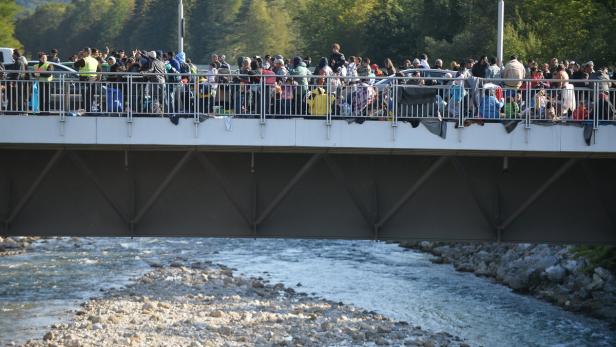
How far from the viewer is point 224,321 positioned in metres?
32.7

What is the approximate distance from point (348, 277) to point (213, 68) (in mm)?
15054

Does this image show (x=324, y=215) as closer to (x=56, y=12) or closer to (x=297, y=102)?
(x=297, y=102)

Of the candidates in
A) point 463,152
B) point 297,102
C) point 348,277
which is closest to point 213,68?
point 297,102

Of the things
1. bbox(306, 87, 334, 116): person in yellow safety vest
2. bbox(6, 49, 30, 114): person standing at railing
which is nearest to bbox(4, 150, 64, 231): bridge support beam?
bbox(6, 49, 30, 114): person standing at railing

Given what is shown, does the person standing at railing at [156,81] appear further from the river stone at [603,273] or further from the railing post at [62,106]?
the river stone at [603,273]

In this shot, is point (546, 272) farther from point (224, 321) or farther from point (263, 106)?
point (263, 106)

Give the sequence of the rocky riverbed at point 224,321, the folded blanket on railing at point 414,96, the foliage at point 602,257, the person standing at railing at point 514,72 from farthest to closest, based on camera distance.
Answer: the foliage at point 602,257
the rocky riverbed at point 224,321
the person standing at railing at point 514,72
the folded blanket on railing at point 414,96

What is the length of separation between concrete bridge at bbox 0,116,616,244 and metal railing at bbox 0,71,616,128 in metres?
0.81

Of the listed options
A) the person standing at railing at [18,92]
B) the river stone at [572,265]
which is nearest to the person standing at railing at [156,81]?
the person standing at railing at [18,92]

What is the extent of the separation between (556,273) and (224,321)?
12.0 meters

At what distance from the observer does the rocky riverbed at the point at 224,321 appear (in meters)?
30.0

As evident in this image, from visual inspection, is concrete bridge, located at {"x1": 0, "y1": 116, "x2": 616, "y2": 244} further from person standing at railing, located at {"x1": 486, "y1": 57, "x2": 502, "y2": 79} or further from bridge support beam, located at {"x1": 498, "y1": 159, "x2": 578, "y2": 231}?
person standing at railing, located at {"x1": 486, "y1": 57, "x2": 502, "y2": 79}

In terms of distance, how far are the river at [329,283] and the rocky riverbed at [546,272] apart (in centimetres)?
60

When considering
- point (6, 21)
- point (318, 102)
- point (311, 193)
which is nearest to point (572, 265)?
point (311, 193)
